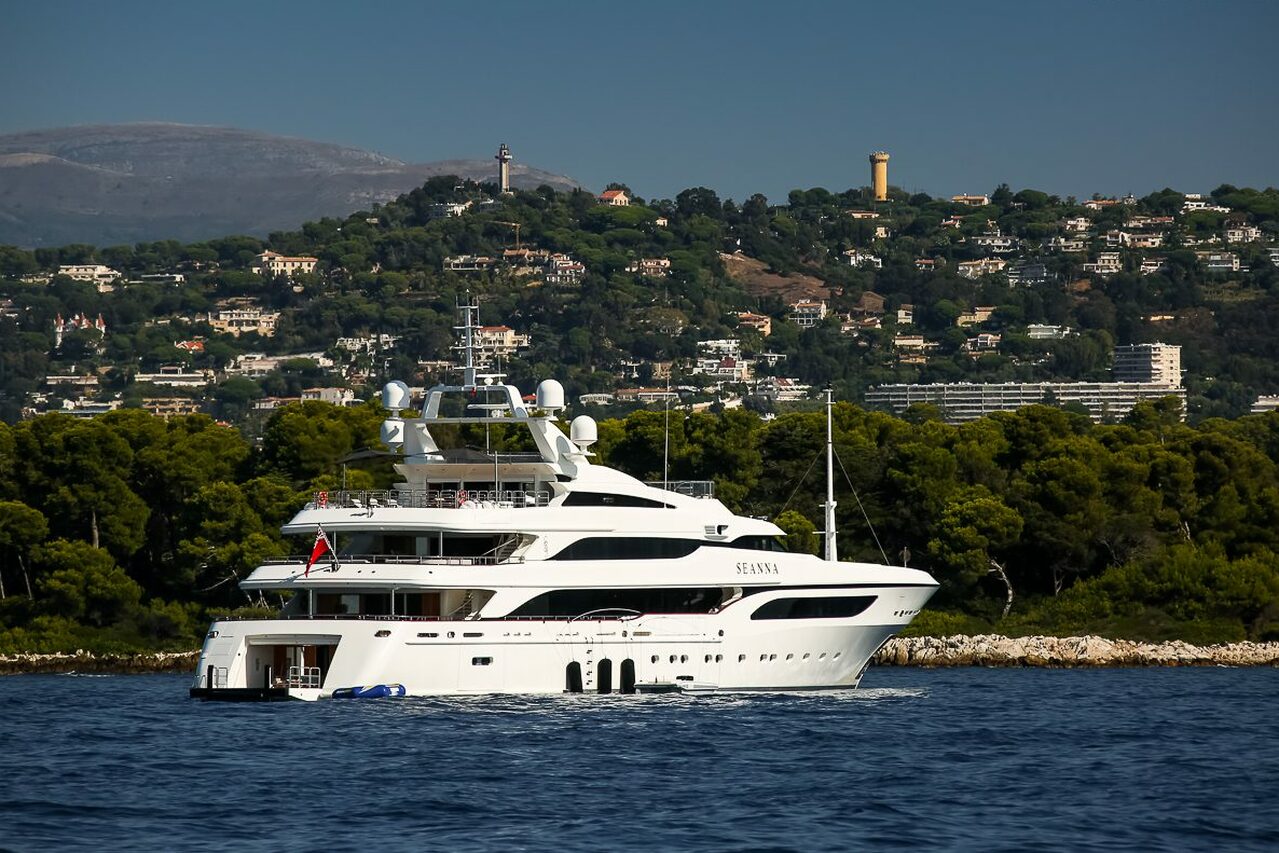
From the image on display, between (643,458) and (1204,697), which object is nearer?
(1204,697)

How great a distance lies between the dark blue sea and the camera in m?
29.1

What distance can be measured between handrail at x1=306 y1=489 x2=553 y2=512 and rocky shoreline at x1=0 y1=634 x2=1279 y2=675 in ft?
58.5

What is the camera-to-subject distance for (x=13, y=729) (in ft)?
134

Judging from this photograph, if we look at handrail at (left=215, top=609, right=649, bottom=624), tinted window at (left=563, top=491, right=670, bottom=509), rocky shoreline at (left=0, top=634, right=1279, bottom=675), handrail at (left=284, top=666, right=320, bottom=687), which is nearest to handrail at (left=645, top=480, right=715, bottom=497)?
tinted window at (left=563, top=491, right=670, bottom=509)

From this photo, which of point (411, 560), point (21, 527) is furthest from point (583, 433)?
point (21, 527)

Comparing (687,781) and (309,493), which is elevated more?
(309,493)

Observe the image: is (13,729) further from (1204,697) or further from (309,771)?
(1204,697)

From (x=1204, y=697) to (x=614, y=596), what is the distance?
12.7 metres

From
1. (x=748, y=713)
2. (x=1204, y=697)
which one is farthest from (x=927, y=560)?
(x=748, y=713)

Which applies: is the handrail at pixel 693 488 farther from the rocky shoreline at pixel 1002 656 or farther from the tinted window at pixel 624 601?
the rocky shoreline at pixel 1002 656

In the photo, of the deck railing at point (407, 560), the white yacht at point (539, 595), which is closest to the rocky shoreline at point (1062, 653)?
the white yacht at point (539, 595)

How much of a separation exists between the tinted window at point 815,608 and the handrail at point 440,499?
16.3ft

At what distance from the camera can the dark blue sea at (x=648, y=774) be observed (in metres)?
29.1

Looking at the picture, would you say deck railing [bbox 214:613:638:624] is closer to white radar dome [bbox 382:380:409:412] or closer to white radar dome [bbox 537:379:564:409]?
white radar dome [bbox 537:379:564:409]
